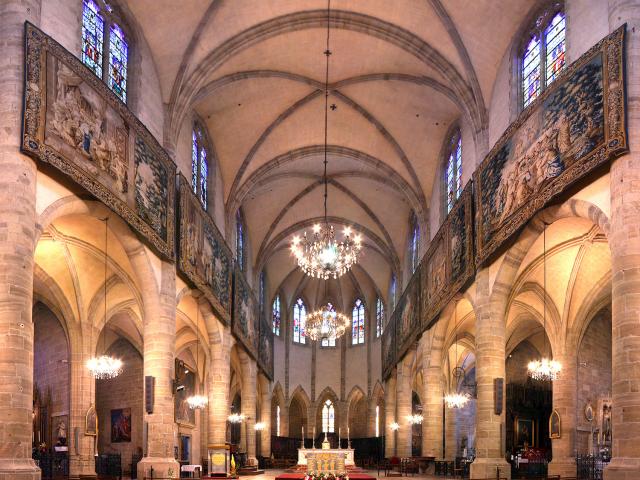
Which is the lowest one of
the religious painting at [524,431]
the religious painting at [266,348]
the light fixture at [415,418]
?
the religious painting at [524,431]

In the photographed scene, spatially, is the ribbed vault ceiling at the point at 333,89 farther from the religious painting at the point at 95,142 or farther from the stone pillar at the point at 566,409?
the stone pillar at the point at 566,409

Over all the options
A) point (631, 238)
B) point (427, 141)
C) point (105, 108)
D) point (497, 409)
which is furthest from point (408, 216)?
point (631, 238)

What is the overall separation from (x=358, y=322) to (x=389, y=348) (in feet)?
30.8

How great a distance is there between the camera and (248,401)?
35625 millimetres

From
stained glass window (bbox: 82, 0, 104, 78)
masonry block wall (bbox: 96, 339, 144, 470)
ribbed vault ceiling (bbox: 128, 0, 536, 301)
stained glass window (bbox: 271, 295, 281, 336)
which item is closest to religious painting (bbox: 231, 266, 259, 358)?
ribbed vault ceiling (bbox: 128, 0, 536, 301)

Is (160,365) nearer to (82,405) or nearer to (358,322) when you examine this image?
(82,405)

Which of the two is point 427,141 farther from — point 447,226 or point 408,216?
point 408,216

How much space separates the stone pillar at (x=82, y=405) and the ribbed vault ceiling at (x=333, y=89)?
23.3 ft

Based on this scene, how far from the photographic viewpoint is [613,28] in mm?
13734

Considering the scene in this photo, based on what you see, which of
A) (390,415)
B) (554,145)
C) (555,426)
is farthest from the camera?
(390,415)

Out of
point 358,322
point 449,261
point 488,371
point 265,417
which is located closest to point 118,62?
point 449,261

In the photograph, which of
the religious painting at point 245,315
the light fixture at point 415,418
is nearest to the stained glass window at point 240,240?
the religious painting at point 245,315

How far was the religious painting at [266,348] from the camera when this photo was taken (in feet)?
127

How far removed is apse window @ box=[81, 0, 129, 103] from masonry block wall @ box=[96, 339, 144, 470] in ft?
46.5
